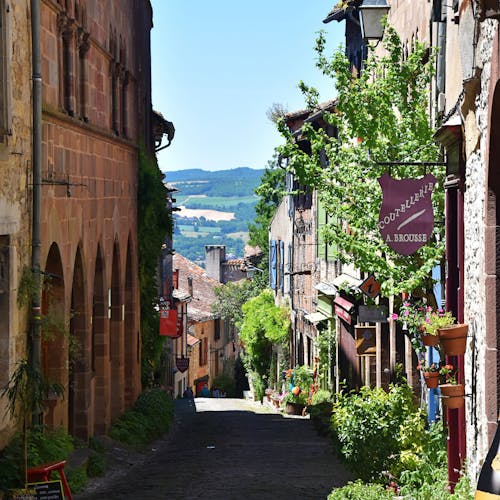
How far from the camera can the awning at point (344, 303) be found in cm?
2964

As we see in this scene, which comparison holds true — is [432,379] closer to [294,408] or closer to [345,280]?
[345,280]

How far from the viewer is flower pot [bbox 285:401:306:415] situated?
36.2 m

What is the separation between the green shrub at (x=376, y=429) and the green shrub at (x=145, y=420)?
23.0 feet

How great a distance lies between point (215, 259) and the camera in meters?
96.8

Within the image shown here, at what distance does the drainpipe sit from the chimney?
78.8 meters

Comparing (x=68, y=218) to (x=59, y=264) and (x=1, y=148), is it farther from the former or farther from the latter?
(x=1, y=148)

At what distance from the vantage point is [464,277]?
1295 centimetres

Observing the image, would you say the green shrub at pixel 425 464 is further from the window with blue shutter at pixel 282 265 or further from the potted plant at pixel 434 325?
the window with blue shutter at pixel 282 265

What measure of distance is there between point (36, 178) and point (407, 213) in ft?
14.5

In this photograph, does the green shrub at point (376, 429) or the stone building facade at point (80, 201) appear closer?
the stone building facade at point (80, 201)

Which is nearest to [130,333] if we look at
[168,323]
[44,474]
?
[168,323]

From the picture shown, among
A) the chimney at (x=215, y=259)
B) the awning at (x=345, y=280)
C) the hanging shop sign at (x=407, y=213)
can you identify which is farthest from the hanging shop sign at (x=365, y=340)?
the chimney at (x=215, y=259)

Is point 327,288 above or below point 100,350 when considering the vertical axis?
above

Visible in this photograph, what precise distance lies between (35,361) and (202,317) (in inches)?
2204
